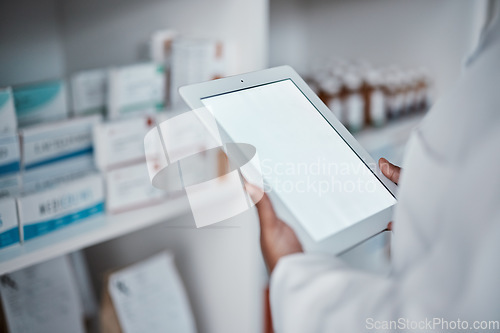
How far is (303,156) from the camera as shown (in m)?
0.48

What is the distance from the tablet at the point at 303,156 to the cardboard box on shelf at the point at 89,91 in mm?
372

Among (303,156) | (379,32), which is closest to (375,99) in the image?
(379,32)

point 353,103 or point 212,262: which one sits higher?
point 353,103

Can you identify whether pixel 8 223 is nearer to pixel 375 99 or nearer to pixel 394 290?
pixel 394 290

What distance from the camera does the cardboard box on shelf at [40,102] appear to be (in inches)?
27.6

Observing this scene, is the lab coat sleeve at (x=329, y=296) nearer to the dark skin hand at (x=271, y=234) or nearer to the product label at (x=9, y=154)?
the dark skin hand at (x=271, y=234)

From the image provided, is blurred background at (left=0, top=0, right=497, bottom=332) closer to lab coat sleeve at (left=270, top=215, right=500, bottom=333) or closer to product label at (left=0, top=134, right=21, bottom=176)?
product label at (left=0, top=134, right=21, bottom=176)

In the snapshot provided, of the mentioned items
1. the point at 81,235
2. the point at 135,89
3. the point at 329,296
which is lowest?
the point at 81,235

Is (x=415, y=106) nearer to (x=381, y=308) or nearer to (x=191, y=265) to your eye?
(x=191, y=265)

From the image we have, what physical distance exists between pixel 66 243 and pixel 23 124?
211mm

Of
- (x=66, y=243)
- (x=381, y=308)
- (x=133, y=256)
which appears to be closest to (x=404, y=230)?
(x=381, y=308)

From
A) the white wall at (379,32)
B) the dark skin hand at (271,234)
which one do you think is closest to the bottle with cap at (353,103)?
the white wall at (379,32)

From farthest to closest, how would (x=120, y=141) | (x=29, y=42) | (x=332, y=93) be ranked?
(x=332, y=93) → (x=29, y=42) → (x=120, y=141)

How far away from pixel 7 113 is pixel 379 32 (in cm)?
111
